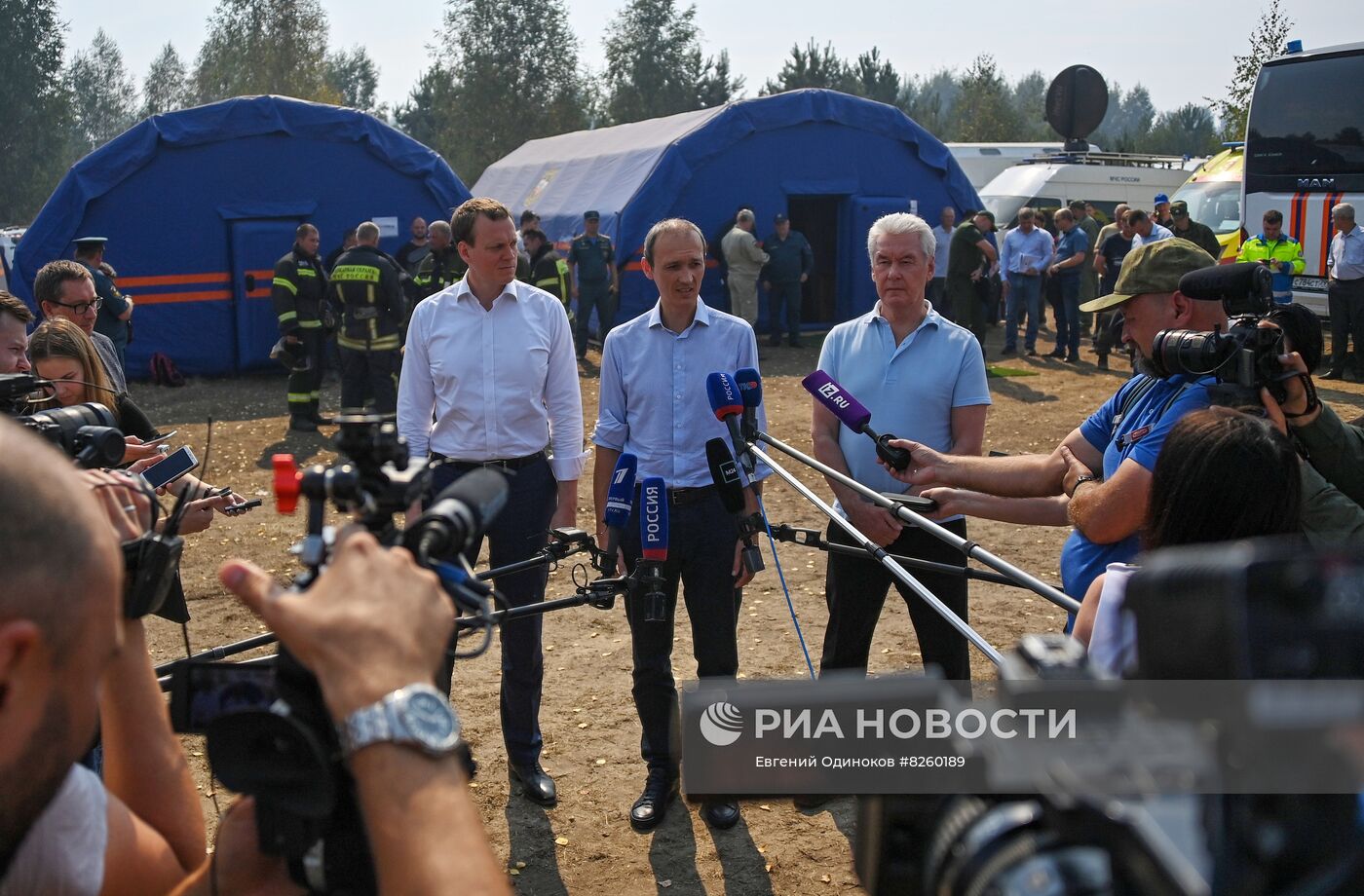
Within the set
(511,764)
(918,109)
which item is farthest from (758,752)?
(918,109)

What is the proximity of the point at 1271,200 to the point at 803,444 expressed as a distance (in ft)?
27.0

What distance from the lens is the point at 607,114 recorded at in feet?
193

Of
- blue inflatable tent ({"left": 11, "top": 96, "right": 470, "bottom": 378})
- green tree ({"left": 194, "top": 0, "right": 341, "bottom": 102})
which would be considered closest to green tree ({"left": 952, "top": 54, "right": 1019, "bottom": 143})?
green tree ({"left": 194, "top": 0, "right": 341, "bottom": 102})

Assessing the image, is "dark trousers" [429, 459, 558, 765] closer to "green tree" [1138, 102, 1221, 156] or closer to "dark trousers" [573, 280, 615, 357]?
"dark trousers" [573, 280, 615, 357]

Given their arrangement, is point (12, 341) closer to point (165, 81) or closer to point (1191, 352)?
point (1191, 352)

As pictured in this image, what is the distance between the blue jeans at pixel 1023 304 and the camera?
1697 centimetres

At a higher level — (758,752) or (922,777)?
(922,777)

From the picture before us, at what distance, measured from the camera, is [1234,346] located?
3217 mm

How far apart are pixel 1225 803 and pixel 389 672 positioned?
0.86 m

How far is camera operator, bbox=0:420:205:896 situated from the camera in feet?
4.37

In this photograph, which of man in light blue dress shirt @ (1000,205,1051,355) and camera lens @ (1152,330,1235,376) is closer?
camera lens @ (1152,330,1235,376)

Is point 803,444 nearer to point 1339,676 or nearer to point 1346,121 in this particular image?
point 1346,121

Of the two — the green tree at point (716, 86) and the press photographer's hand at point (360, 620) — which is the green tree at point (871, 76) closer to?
the green tree at point (716, 86)

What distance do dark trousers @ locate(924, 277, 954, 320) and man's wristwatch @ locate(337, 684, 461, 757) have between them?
1602 centimetres
